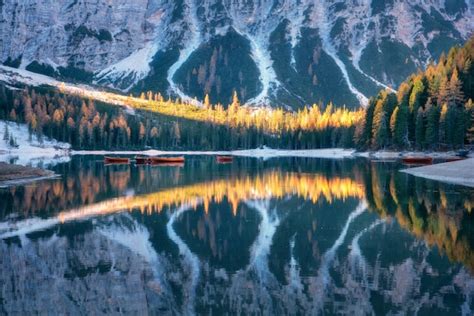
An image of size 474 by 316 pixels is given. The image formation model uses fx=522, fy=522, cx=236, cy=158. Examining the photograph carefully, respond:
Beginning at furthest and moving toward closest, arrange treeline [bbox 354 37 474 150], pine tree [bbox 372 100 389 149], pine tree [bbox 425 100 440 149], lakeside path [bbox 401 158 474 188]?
1. pine tree [bbox 372 100 389 149]
2. pine tree [bbox 425 100 440 149]
3. treeline [bbox 354 37 474 150]
4. lakeside path [bbox 401 158 474 188]

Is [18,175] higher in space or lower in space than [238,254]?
higher

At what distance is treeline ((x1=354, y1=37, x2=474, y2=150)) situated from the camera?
117062mm

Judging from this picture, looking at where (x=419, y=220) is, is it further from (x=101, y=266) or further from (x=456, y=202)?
(x=101, y=266)

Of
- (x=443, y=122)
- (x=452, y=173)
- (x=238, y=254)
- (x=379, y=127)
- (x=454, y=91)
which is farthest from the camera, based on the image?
(x=379, y=127)

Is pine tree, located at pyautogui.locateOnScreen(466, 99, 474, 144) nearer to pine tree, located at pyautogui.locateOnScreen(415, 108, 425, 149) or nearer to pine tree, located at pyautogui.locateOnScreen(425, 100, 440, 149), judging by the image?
pine tree, located at pyautogui.locateOnScreen(425, 100, 440, 149)

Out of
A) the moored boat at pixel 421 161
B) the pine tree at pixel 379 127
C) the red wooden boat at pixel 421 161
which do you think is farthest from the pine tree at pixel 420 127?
the red wooden boat at pixel 421 161

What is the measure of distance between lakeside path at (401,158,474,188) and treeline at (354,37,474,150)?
99.5ft

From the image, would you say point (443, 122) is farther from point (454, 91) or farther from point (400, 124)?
point (400, 124)

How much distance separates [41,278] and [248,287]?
967cm

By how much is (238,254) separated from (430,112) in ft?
343

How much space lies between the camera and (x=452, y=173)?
240 feet

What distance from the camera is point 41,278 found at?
79.6 feet

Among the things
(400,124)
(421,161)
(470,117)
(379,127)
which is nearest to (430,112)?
(470,117)

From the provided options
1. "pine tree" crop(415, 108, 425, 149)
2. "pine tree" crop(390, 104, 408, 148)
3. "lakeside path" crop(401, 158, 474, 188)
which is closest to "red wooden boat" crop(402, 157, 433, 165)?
"pine tree" crop(415, 108, 425, 149)
